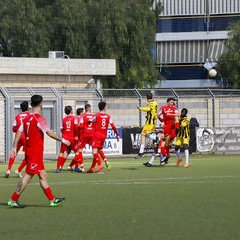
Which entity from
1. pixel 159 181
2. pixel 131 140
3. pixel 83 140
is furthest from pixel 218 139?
pixel 159 181

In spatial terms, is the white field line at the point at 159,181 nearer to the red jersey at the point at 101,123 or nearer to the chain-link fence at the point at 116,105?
the red jersey at the point at 101,123

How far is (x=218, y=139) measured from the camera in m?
37.5

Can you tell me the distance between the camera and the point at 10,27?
57812mm

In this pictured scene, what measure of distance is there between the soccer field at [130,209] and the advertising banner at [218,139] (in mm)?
13569

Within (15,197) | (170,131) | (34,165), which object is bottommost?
(15,197)

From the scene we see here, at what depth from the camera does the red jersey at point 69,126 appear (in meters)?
25.4

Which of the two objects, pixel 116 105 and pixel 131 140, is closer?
pixel 131 140

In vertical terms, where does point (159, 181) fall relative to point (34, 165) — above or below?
below

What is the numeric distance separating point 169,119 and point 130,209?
12.2m

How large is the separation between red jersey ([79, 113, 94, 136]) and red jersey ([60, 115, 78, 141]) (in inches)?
10.8

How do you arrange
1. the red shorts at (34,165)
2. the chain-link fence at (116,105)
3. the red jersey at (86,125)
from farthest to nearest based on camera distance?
the chain-link fence at (116,105)
the red jersey at (86,125)
the red shorts at (34,165)

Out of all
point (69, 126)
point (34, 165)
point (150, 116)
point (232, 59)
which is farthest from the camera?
point (232, 59)

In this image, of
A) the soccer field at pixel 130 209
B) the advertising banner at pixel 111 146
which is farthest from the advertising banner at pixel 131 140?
the soccer field at pixel 130 209

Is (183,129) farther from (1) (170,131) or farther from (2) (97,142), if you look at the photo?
(2) (97,142)
